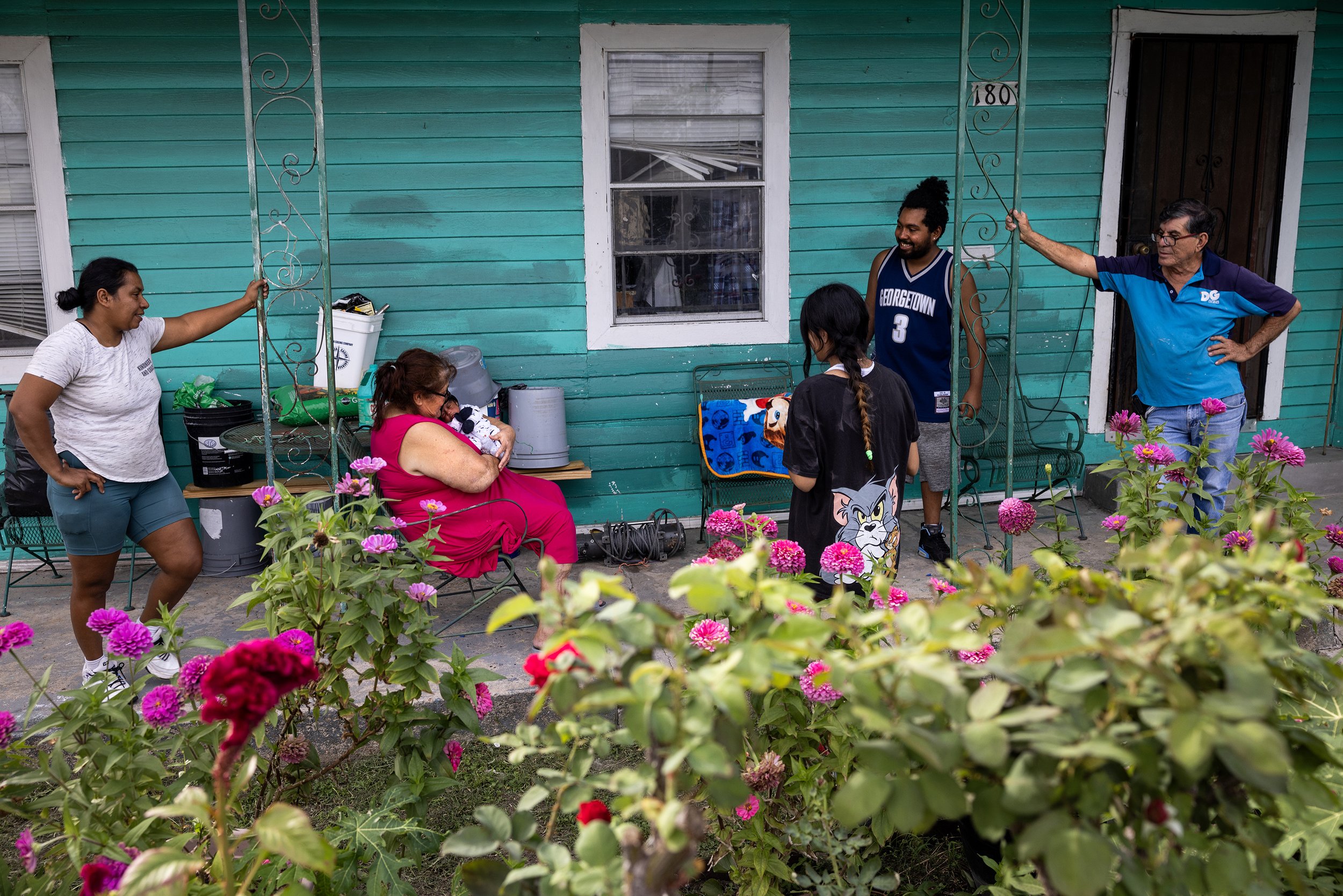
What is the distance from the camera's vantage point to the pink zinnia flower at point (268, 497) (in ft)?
8.04

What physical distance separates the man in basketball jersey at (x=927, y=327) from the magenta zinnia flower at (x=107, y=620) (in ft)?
11.7

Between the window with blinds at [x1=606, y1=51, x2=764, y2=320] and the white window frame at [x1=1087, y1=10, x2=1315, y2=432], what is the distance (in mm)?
2041

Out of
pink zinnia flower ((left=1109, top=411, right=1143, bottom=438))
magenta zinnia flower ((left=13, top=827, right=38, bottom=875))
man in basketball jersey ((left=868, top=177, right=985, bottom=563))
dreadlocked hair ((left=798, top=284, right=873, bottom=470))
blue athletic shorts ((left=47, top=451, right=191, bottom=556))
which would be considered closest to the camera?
magenta zinnia flower ((left=13, top=827, right=38, bottom=875))

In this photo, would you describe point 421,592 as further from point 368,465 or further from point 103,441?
point 103,441

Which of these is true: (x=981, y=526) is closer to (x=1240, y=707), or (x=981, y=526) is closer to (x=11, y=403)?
(x=11, y=403)

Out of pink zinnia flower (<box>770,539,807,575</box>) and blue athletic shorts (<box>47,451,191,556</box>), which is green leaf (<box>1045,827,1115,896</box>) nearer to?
pink zinnia flower (<box>770,539,807,575</box>)

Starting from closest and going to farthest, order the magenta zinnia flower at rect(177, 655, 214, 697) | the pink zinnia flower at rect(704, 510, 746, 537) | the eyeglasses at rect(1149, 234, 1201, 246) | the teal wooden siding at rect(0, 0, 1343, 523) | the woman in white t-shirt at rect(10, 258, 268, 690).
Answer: the magenta zinnia flower at rect(177, 655, 214, 697) < the pink zinnia flower at rect(704, 510, 746, 537) < the woman in white t-shirt at rect(10, 258, 268, 690) < the eyeglasses at rect(1149, 234, 1201, 246) < the teal wooden siding at rect(0, 0, 1343, 523)

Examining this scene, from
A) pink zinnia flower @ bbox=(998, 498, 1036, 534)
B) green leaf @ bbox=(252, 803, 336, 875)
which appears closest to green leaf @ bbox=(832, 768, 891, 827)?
green leaf @ bbox=(252, 803, 336, 875)

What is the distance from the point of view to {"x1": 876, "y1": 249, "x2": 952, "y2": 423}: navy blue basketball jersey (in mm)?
4863

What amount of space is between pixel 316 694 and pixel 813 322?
1.81 metres

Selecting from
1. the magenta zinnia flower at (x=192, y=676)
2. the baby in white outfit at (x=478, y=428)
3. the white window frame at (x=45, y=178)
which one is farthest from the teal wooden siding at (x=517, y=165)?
the magenta zinnia flower at (x=192, y=676)

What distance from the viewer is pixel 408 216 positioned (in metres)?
5.33

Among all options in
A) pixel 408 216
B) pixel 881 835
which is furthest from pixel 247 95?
pixel 881 835

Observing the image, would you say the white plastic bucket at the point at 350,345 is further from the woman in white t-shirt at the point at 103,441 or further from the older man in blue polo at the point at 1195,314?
the older man in blue polo at the point at 1195,314
